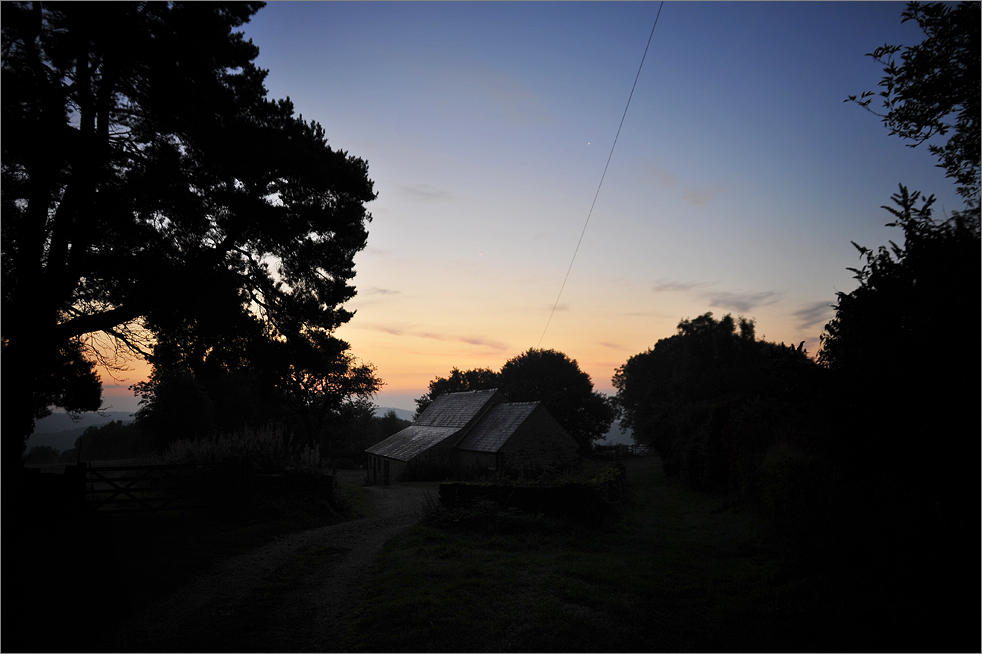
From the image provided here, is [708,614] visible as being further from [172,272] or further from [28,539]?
[172,272]

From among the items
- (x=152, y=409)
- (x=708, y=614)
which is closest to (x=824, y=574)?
(x=708, y=614)

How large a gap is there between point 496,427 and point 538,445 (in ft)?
11.0

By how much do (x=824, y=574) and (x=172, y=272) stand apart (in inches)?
536

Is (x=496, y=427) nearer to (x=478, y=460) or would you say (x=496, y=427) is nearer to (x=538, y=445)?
(x=478, y=460)

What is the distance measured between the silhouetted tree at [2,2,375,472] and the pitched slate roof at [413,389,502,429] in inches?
989

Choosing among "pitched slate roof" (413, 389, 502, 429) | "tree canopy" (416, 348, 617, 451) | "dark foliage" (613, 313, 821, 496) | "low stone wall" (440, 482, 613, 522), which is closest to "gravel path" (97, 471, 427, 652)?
"low stone wall" (440, 482, 613, 522)

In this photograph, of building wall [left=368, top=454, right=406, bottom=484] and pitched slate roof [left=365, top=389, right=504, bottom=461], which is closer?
building wall [left=368, top=454, right=406, bottom=484]

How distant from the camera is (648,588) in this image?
8.33 metres

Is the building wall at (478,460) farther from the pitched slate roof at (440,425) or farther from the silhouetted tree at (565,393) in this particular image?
the silhouetted tree at (565,393)

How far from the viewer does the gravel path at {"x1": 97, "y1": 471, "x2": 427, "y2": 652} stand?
20.4ft

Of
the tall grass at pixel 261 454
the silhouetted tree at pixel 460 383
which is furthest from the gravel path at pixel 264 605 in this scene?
the silhouetted tree at pixel 460 383


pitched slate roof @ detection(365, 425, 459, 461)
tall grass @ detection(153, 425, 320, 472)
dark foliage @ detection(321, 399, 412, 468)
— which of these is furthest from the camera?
dark foliage @ detection(321, 399, 412, 468)

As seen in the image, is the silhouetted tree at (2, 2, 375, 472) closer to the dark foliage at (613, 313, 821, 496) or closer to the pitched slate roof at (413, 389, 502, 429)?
the dark foliage at (613, 313, 821, 496)

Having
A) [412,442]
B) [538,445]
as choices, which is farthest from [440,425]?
[538,445]
